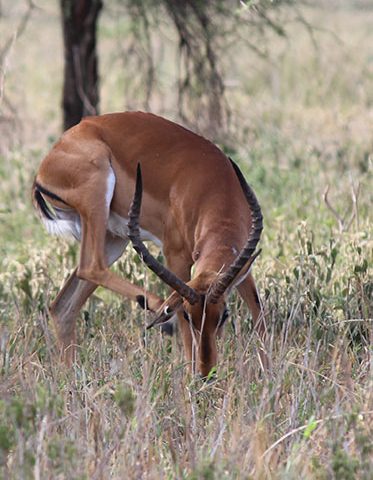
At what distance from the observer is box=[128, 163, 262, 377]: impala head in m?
4.79

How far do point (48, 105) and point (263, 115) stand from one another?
3.45 meters

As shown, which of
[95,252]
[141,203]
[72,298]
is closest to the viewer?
[141,203]

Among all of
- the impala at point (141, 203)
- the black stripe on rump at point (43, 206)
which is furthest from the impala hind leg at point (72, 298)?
the black stripe on rump at point (43, 206)

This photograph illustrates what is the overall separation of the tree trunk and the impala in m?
2.97

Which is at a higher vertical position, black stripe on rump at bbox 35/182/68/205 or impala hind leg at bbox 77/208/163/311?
black stripe on rump at bbox 35/182/68/205

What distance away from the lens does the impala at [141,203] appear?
17.8 ft

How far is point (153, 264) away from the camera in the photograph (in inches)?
190

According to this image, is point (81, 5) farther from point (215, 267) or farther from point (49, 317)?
point (215, 267)

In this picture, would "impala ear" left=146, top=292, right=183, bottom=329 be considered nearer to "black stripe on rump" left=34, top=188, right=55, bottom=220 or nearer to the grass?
the grass

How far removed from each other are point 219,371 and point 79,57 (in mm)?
5183

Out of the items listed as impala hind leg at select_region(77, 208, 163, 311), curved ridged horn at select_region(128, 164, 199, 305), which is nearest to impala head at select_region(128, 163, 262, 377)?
curved ridged horn at select_region(128, 164, 199, 305)

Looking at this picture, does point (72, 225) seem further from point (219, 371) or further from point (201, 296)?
point (219, 371)

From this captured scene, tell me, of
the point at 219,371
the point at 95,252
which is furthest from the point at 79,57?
the point at 219,371

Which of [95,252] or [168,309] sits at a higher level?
[168,309]
